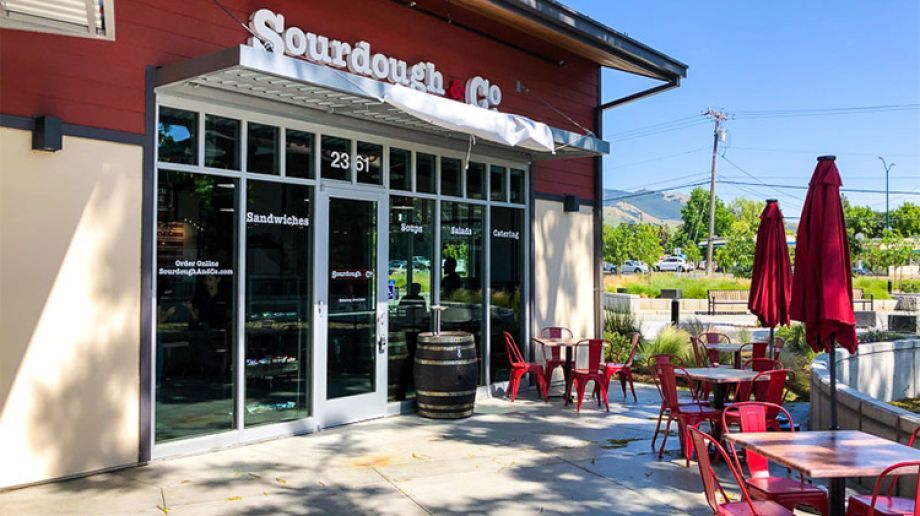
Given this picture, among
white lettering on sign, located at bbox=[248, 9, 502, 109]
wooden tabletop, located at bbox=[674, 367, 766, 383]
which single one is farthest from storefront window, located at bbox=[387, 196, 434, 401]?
wooden tabletop, located at bbox=[674, 367, 766, 383]

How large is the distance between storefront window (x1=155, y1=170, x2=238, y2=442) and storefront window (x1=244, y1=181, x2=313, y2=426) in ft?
0.69

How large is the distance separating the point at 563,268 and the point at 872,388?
4.28m

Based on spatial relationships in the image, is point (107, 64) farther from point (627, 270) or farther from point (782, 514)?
point (627, 270)

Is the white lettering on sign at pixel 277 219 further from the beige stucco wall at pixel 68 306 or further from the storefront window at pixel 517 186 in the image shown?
the storefront window at pixel 517 186

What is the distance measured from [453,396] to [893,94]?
74691 millimetres

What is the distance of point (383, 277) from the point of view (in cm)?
808

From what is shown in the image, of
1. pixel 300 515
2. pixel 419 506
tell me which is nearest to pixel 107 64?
pixel 300 515

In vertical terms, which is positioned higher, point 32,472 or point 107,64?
point 107,64

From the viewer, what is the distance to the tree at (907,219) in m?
62.4

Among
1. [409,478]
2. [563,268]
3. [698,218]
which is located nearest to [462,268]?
[563,268]

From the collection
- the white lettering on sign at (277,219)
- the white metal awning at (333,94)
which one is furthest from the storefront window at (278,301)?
the white metal awning at (333,94)

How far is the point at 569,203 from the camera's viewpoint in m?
10.7

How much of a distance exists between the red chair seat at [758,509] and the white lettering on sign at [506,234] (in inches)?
234

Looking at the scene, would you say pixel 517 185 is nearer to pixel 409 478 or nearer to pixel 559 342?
pixel 559 342
